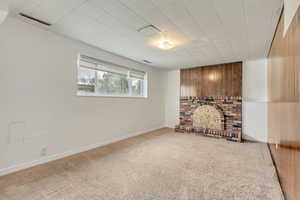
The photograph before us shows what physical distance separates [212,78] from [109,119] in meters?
3.45

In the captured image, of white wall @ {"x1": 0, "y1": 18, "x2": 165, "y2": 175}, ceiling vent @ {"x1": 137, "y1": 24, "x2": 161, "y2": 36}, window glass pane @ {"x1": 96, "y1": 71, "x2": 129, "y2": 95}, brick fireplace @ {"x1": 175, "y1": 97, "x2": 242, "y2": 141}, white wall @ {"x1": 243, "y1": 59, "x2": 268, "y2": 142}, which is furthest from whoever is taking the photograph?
brick fireplace @ {"x1": 175, "y1": 97, "x2": 242, "y2": 141}

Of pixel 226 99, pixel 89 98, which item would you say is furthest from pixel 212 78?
pixel 89 98

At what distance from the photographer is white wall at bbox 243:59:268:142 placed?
3.94 meters

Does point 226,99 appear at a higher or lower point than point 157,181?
higher

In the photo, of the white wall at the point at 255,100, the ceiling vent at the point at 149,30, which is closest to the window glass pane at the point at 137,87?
the ceiling vent at the point at 149,30

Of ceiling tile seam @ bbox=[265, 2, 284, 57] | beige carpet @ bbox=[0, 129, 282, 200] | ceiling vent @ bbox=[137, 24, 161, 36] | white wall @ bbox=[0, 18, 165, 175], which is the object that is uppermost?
ceiling vent @ bbox=[137, 24, 161, 36]

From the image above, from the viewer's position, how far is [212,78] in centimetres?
471

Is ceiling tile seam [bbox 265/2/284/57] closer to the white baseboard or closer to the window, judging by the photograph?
the window

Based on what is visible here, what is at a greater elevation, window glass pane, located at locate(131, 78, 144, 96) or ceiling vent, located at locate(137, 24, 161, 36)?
ceiling vent, located at locate(137, 24, 161, 36)

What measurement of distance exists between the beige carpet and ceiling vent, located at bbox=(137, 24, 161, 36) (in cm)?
227

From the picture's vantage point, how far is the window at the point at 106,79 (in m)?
3.16

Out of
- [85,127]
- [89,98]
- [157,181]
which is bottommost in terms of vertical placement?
[157,181]

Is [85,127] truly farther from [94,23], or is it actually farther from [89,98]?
[94,23]

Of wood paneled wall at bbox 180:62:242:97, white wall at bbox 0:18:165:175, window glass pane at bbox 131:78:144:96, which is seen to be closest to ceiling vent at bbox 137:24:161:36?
white wall at bbox 0:18:165:175
